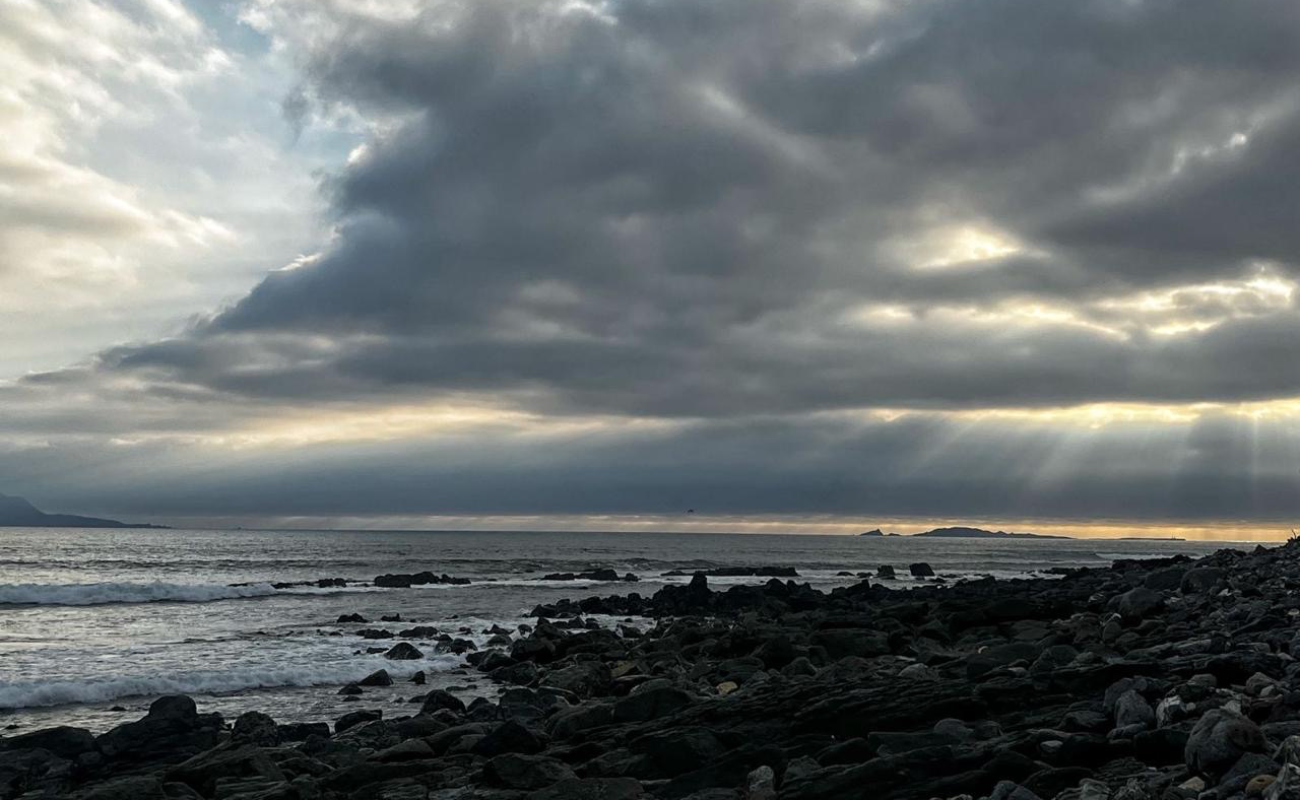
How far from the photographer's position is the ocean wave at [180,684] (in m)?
18.9

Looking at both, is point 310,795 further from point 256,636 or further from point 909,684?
point 256,636

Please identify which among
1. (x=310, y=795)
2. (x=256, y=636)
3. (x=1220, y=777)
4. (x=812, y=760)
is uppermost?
(x=1220, y=777)

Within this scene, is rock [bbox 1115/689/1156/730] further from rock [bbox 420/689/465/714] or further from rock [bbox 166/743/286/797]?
rock [bbox 420/689/465/714]

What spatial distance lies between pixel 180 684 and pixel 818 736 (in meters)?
15.9

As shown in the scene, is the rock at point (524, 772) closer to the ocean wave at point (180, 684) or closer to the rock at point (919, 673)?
the rock at point (919, 673)

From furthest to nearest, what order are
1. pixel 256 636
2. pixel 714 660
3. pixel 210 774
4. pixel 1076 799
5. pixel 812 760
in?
pixel 256 636 → pixel 714 660 → pixel 210 774 → pixel 812 760 → pixel 1076 799

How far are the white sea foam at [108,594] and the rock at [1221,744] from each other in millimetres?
47546

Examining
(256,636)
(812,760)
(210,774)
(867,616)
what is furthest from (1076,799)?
(256,636)

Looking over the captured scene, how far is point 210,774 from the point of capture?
36.7ft

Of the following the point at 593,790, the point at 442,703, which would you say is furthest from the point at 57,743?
the point at 593,790

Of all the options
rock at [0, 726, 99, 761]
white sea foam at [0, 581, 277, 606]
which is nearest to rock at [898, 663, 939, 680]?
rock at [0, 726, 99, 761]

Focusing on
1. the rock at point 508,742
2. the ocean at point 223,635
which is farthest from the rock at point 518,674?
the rock at point 508,742

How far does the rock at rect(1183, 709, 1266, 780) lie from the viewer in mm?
6988

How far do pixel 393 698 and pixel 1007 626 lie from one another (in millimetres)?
14068
